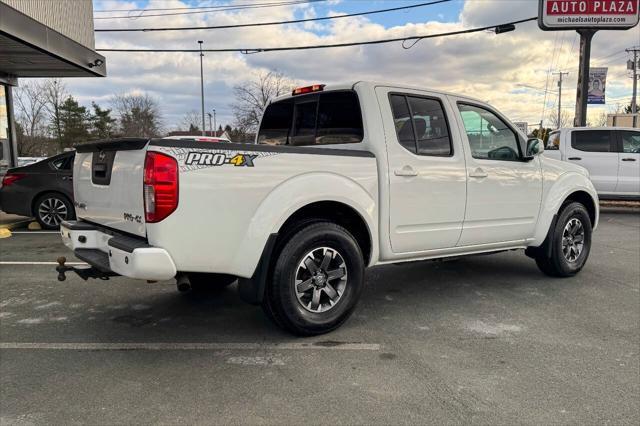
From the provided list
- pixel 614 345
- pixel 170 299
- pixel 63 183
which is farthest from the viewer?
pixel 63 183

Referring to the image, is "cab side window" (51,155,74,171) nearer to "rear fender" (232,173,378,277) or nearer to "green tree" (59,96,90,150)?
"rear fender" (232,173,378,277)

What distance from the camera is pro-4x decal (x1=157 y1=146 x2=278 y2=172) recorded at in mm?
3242

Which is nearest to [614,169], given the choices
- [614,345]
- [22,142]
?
[614,345]

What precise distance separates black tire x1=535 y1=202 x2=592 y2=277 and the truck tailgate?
4.55m

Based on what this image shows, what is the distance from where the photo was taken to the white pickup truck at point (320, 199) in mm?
3342

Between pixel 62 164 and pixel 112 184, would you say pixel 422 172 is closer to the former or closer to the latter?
pixel 112 184

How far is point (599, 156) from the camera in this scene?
1200 cm

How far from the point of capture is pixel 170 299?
204 inches

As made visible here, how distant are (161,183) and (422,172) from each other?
2.31m

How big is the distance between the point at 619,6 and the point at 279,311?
58.5 ft

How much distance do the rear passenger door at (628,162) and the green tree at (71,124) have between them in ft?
142

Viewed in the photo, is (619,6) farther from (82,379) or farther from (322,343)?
(82,379)

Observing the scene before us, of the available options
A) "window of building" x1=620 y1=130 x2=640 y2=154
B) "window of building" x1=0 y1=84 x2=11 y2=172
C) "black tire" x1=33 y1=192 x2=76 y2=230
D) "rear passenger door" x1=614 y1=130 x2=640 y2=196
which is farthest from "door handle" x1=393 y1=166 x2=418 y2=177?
"window of building" x1=0 y1=84 x2=11 y2=172

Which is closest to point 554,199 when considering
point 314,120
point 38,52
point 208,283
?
point 314,120
